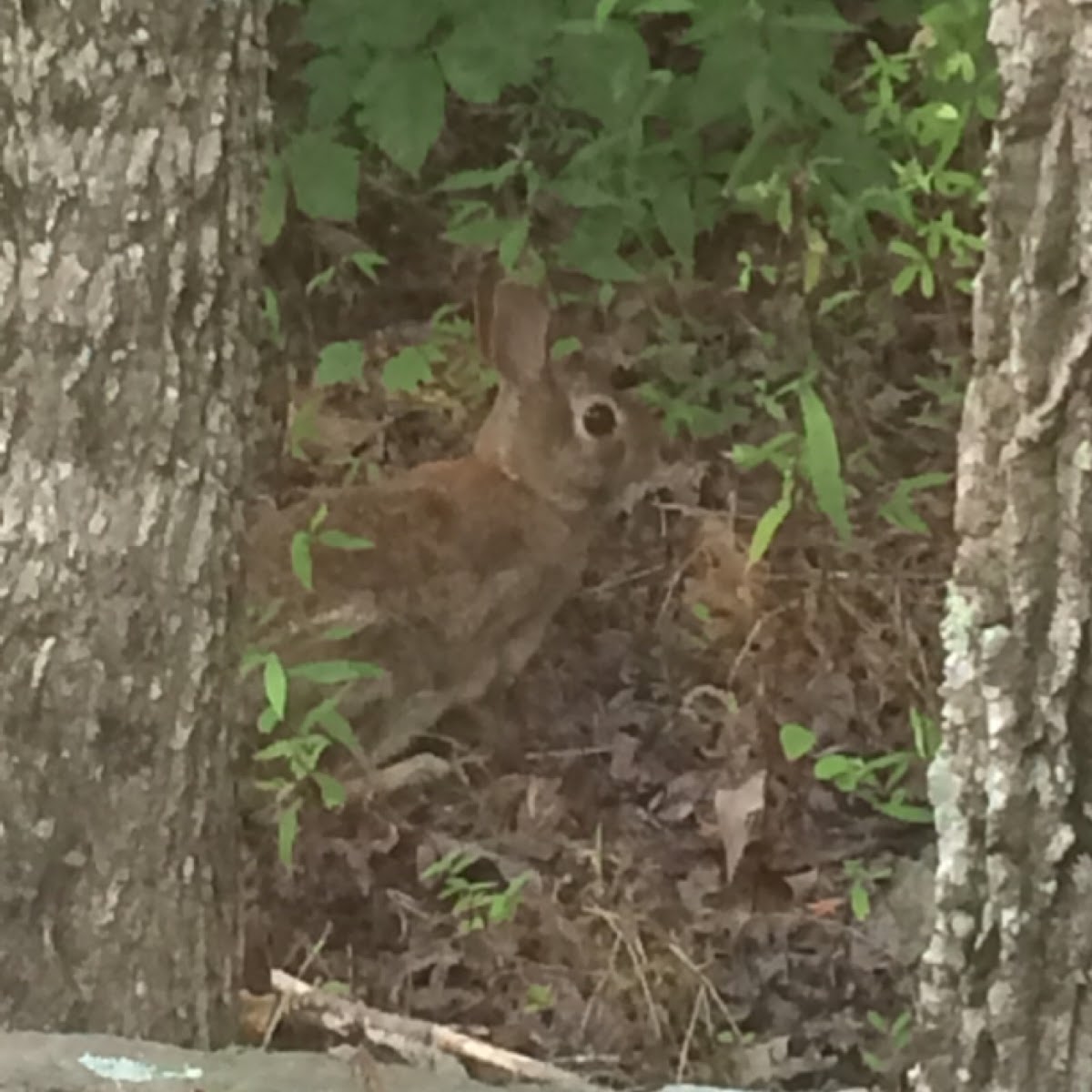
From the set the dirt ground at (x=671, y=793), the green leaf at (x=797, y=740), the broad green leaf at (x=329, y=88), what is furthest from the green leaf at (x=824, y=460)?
the broad green leaf at (x=329, y=88)

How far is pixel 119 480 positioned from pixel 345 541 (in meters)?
0.29

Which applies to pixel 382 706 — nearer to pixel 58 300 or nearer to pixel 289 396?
pixel 289 396

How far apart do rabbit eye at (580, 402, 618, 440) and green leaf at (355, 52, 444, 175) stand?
0.20m

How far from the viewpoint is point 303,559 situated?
1.08 m

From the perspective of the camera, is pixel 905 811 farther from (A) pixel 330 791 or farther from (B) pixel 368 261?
(B) pixel 368 261

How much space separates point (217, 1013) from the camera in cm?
95

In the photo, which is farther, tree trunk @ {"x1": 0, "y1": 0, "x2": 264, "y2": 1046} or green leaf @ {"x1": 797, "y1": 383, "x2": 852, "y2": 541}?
green leaf @ {"x1": 797, "y1": 383, "x2": 852, "y2": 541}

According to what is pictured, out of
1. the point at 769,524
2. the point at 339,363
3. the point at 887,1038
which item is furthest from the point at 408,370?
the point at 887,1038

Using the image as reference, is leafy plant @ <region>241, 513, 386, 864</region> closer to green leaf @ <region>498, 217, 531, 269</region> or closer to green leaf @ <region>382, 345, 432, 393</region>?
green leaf @ <region>382, 345, 432, 393</region>

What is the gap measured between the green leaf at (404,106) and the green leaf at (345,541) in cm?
23

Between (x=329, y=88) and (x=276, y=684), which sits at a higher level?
(x=329, y=88)

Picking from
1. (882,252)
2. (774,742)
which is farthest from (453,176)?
(774,742)

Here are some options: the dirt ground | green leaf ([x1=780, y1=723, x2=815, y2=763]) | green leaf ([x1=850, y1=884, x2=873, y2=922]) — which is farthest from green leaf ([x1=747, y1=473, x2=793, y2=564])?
green leaf ([x1=850, y1=884, x2=873, y2=922])

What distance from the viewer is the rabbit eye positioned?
1.20 m
